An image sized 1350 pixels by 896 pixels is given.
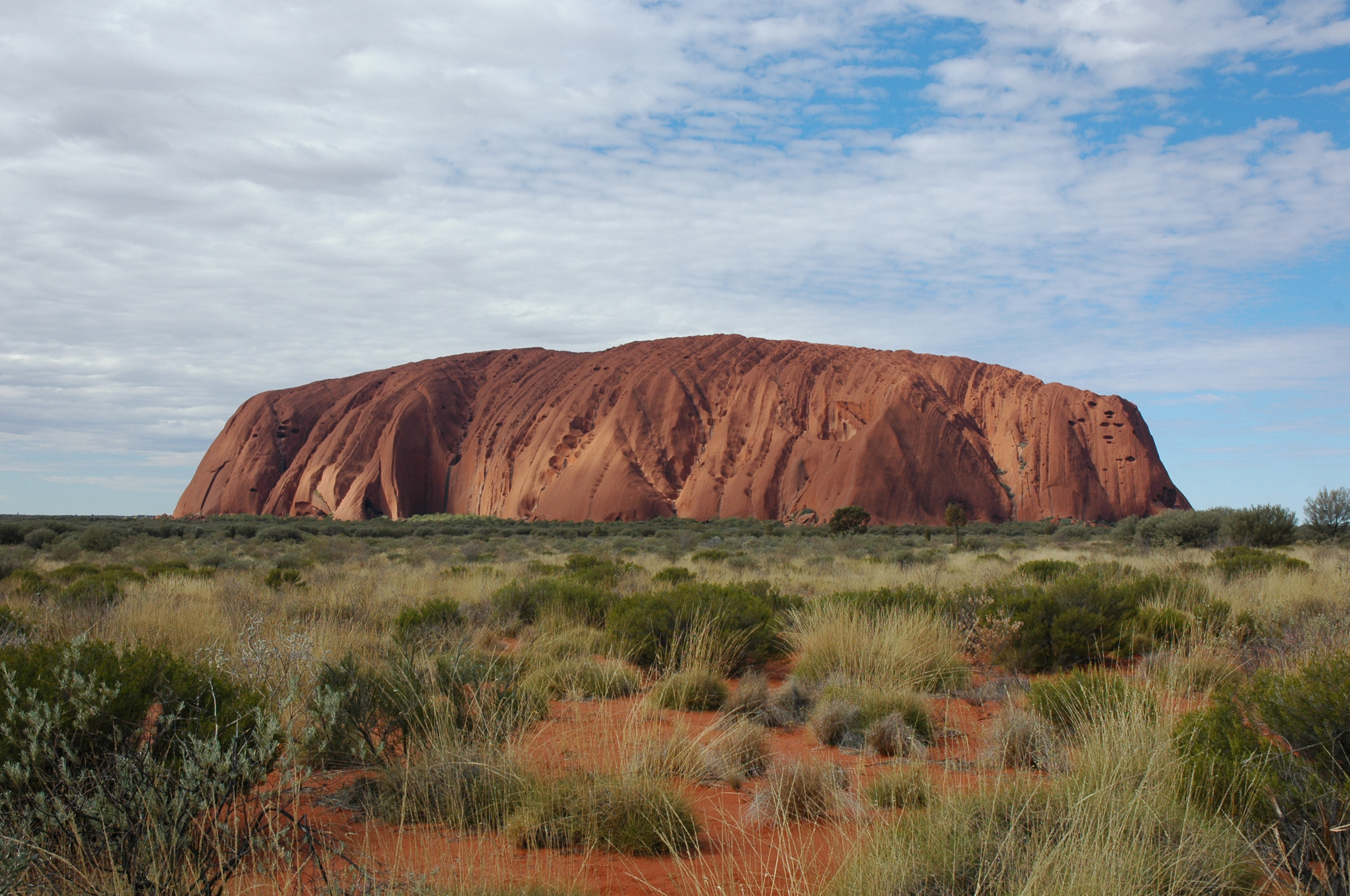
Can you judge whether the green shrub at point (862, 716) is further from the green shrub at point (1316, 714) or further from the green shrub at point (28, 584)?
the green shrub at point (28, 584)

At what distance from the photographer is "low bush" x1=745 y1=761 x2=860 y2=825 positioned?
3.84 metres

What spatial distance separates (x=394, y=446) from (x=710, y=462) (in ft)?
85.3

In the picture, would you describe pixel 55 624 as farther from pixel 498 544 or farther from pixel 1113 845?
pixel 498 544

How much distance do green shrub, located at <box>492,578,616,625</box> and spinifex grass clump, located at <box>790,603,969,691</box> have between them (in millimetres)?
2809

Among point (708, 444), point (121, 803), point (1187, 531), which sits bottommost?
point (1187, 531)

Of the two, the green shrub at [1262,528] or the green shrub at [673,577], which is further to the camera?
the green shrub at [1262,528]

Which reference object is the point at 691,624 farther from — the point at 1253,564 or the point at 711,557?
the point at 711,557

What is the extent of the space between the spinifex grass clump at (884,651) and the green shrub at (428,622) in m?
3.35

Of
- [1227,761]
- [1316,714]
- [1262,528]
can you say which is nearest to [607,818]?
[1227,761]

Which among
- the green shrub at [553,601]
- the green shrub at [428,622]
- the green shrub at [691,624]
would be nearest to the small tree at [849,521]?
the green shrub at [553,601]

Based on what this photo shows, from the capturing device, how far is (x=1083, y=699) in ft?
16.4

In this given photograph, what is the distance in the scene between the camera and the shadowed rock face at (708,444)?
53.4m

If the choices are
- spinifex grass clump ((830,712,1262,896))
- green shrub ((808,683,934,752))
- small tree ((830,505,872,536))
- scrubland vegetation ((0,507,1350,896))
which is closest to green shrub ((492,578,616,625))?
scrubland vegetation ((0,507,1350,896))

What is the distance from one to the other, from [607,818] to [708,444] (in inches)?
2164
